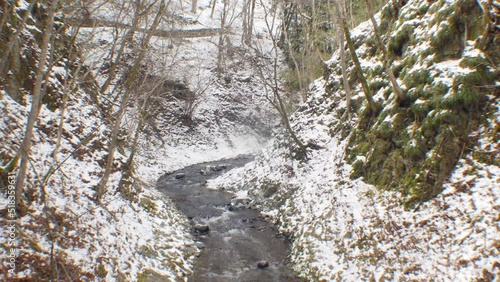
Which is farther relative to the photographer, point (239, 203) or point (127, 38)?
point (239, 203)

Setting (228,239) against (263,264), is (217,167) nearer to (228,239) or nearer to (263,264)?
(228,239)

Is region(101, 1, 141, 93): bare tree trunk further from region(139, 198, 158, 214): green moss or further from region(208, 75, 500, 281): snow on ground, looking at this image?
region(208, 75, 500, 281): snow on ground

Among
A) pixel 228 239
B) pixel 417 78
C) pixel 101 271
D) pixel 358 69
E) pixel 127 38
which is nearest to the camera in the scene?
pixel 101 271

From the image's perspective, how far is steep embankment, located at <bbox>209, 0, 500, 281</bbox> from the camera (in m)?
5.55

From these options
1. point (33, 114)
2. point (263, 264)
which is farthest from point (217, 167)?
point (33, 114)

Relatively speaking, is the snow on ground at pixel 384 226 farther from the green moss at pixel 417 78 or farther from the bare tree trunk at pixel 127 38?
the bare tree trunk at pixel 127 38

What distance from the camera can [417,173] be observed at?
275 inches

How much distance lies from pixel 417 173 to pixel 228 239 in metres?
6.30

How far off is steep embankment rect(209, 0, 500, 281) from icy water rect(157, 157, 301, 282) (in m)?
0.61

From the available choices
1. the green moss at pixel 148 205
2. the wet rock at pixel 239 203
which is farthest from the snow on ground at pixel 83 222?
the wet rock at pixel 239 203

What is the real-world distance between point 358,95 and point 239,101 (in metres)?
18.0

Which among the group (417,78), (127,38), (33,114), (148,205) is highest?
(127,38)

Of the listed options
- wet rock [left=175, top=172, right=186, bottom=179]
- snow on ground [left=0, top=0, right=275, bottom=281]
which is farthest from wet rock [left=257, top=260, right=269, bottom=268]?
wet rock [left=175, top=172, right=186, bottom=179]

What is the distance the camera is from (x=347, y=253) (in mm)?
7441
